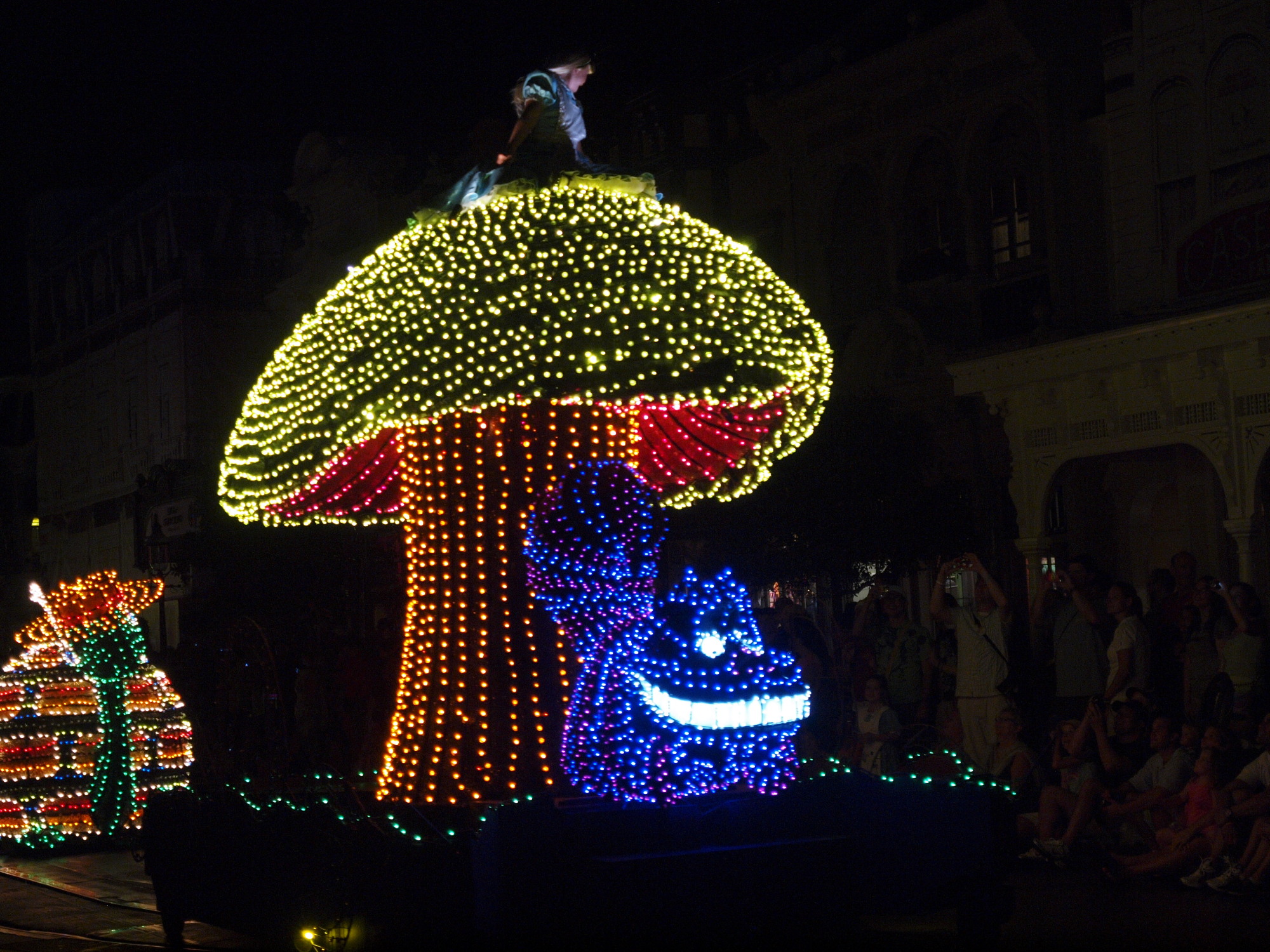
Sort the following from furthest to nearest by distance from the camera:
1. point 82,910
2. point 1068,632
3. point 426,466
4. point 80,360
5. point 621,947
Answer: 1. point 80,360
2. point 1068,632
3. point 82,910
4. point 426,466
5. point 621,947

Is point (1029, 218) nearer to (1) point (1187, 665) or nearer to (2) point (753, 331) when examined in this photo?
(1) point (1187, 665)

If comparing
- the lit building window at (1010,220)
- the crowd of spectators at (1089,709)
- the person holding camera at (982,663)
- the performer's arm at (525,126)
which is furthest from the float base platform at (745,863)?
the lit building window at (1010,220)

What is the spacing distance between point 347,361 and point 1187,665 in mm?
5955

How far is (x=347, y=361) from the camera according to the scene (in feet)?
30.9

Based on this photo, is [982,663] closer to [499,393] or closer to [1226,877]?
[1226,877]

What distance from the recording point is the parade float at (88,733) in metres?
14.7

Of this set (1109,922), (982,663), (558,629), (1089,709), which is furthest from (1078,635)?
(558,629)

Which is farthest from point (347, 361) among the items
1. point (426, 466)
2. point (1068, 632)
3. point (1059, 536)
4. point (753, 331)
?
point (1059, 536)

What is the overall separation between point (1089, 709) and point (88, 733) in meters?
8.17

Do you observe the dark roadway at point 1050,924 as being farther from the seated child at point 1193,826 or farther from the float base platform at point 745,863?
the float base platform at point 745,863

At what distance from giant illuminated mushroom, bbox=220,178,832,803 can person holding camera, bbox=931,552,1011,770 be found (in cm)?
334

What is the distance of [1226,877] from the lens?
10.0m

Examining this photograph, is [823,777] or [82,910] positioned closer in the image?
[823,777]

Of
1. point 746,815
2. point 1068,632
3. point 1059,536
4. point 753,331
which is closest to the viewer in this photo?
point 746,815
